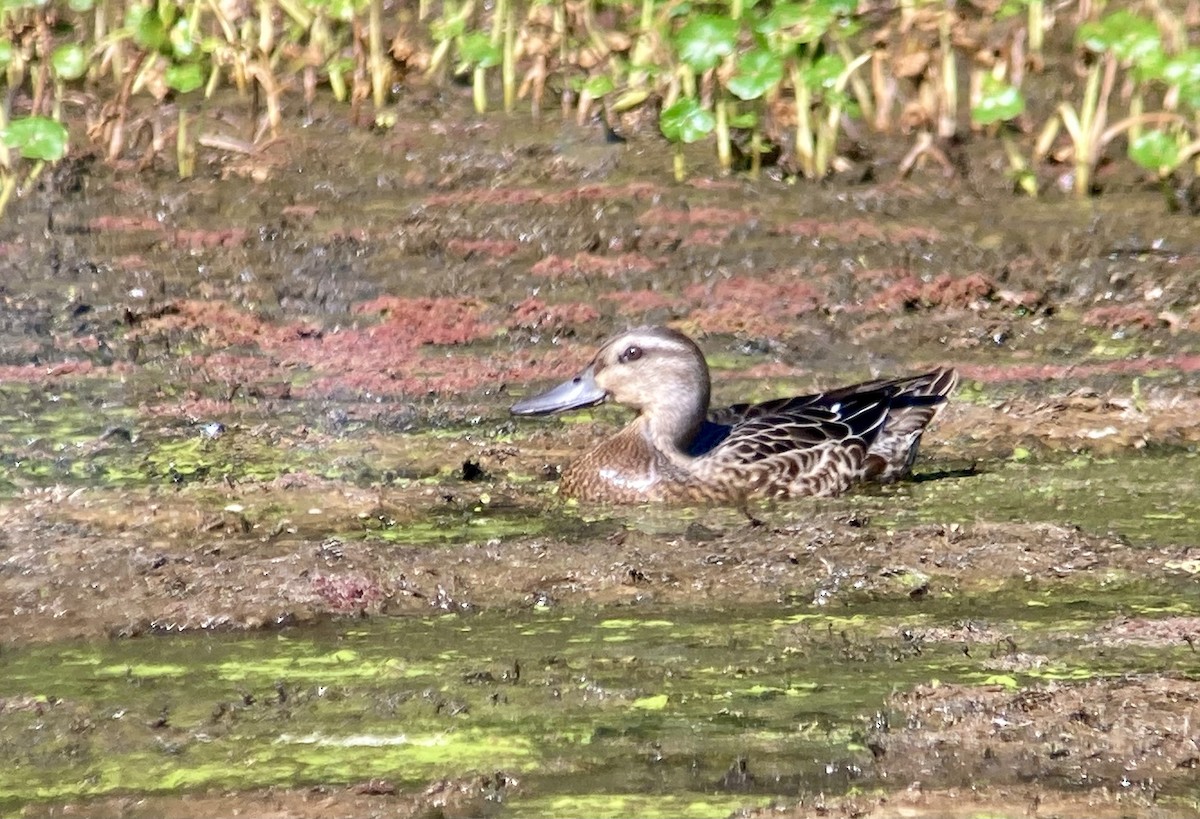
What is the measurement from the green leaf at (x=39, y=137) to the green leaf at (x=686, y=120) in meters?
2.73

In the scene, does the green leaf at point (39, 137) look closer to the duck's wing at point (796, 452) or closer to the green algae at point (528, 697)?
the duck's wing at point (796, 452)

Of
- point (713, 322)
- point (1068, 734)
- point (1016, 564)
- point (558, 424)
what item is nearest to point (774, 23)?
point (713, 322)

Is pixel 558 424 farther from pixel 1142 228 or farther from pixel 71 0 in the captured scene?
pixel 71 0

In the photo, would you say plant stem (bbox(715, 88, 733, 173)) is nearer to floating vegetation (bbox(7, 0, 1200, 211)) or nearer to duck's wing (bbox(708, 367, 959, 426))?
floating vegetation (bbox(7, 0, 1200, 211))

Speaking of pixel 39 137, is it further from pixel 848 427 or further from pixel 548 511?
pixel 848 427

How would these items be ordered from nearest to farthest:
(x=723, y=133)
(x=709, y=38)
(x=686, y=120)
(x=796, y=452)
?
1. (x=796, y=452)
2. (x=709, y=38)
3. (x=686, y=120)
4. (x=723, y=133)

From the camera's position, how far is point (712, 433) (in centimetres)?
709

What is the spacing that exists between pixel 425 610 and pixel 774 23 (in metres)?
4.76

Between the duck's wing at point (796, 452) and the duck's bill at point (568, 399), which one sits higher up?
the duck's bill at point (568, 399)

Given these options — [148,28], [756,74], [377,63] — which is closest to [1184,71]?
[756,74]

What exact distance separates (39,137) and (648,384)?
11.4 ft

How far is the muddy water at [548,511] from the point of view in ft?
13.9

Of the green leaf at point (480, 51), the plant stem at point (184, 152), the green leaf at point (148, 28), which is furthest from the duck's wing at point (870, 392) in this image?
the green leaf at point (148, 28)

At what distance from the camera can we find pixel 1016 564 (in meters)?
5.57
